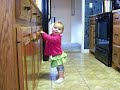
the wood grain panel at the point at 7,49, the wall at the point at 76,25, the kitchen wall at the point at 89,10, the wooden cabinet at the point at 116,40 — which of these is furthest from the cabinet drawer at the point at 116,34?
the wall at the point at 76,25

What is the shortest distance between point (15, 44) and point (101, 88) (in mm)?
1575

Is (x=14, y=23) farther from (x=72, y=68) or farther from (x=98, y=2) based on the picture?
(x=98, y=2)

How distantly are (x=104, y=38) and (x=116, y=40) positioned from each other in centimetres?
59

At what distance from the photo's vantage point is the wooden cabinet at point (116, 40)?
3.29 meters

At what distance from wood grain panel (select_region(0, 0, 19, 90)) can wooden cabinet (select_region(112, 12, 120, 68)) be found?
237 centimetres

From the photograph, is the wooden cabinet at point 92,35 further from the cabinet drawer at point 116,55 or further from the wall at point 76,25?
the wall at point 76,25

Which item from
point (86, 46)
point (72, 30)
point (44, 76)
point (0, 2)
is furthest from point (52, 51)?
point (72, 30)

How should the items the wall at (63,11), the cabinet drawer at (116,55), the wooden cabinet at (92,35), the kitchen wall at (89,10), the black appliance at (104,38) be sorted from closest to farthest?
1. the cabinet drawer at (116,55)
2. the black appliance at (104,38)
3. the wooden cabinet at (92,35)
4. the kitchen wall at (89,10)
5. the wall at (63,11)

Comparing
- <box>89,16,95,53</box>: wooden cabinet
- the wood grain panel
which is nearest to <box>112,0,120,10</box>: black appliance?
<box>89,16,95,53</box>: wooden cabinet

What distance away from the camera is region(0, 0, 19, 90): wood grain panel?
1.12 m

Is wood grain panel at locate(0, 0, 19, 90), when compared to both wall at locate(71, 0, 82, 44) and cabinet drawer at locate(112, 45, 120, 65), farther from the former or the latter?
wall at locate(71, 0, 82, 44)

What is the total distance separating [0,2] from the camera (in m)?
1.12

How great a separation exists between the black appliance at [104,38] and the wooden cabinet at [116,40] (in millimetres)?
155

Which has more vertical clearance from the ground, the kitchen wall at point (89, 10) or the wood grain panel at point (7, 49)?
the kitchen wall at point (89, 10)
